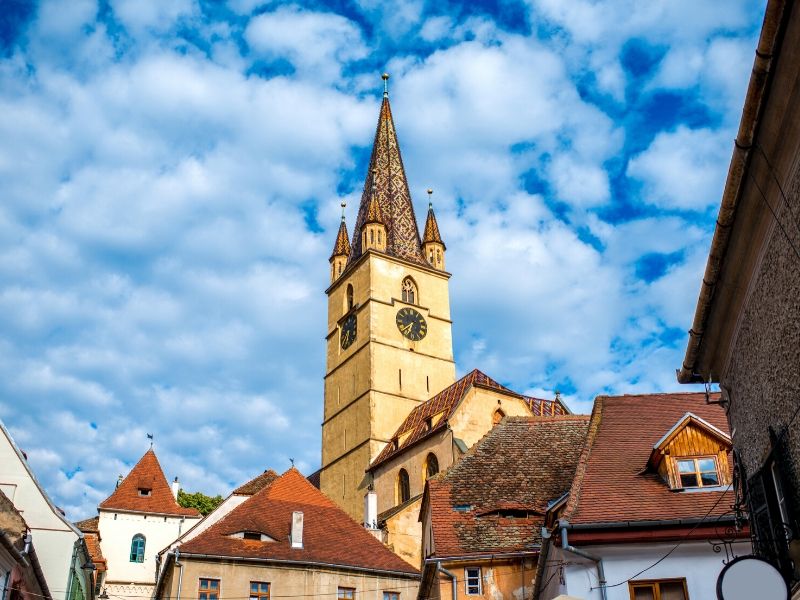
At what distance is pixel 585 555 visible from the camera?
1437 centimetres

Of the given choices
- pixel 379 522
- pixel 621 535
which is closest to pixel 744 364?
pixel 621 535

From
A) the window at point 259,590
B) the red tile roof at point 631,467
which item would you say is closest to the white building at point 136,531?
the window at point 259,590

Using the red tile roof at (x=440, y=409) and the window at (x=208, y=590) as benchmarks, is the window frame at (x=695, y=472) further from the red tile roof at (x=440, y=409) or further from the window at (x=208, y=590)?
the red tile roof at (x=440, y=409)

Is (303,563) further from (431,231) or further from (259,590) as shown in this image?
(431,231)

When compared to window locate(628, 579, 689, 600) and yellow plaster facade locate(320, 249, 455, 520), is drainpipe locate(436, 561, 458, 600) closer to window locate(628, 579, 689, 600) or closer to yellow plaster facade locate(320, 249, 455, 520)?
window locate(628, 579, 689, 600)

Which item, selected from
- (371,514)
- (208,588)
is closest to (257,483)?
(371,514)

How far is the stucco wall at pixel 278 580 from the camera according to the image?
23891 millimetres

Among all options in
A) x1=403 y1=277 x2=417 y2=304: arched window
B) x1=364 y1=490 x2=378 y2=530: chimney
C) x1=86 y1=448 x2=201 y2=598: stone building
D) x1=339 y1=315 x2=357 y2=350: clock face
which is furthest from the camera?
x1=403 y1=277 x2=417 y2=304: arched window

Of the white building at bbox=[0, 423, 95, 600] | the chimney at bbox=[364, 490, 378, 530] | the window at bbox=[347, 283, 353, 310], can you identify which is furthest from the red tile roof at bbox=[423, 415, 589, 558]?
the window at bbox=[347, 283, 353, 310]

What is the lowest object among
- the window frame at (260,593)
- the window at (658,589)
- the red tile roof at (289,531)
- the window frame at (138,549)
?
the window at (658,589)

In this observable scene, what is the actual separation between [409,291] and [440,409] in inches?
476

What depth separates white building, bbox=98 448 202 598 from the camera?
38906 mm

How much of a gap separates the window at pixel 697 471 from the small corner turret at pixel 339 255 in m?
44.1

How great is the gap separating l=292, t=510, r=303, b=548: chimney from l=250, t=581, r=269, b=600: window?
1.61 m
